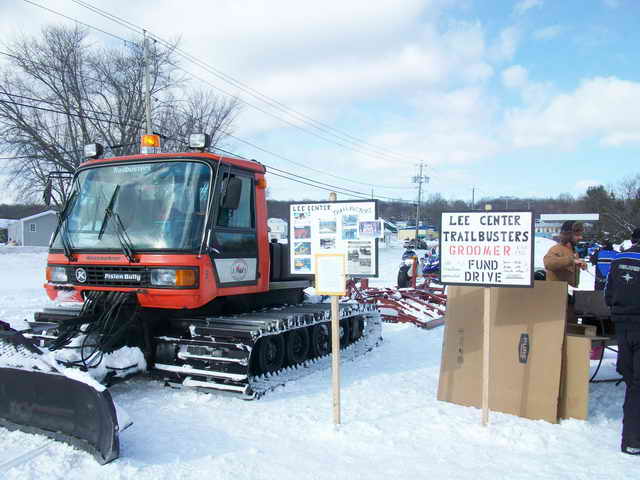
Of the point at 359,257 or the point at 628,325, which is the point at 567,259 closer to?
the point at 628,325

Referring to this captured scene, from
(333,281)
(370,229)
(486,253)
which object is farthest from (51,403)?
(486,253)

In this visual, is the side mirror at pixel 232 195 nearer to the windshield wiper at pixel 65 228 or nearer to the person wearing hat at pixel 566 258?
the windshield wiper at pixel 65 228

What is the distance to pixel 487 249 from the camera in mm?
5094

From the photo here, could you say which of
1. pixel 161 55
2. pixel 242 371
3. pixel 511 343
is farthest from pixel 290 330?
pixel 161 55

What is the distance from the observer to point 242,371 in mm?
5625

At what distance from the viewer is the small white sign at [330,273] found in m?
5.12

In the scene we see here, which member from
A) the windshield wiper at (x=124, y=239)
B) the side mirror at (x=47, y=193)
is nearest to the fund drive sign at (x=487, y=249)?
the windshield wiper at (x=124, y=239)

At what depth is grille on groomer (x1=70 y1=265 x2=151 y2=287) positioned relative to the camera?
5.61 meters

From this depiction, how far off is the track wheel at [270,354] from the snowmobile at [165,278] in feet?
0.04

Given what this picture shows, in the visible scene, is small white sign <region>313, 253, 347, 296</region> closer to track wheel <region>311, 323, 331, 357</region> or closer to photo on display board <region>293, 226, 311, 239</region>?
photo on display board <region>293, 226, 311, 239</region>

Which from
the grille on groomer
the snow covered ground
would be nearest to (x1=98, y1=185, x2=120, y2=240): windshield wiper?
the grille on groomer

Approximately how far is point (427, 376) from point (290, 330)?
5.83 feet

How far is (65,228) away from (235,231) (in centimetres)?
194

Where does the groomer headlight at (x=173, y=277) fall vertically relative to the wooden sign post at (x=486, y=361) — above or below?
above
